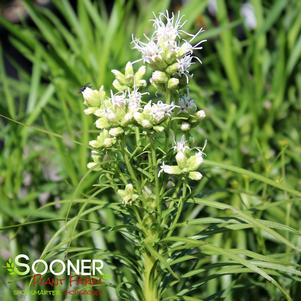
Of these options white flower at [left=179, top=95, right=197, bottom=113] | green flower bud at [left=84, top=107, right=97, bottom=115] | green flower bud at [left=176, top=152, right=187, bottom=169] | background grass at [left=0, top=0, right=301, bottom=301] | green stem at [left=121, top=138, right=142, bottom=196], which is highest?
background grass at [left=0, top=0, right=301, bottom=301]

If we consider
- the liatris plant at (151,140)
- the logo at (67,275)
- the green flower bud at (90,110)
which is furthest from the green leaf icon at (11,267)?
the green flower bud at (90,110)

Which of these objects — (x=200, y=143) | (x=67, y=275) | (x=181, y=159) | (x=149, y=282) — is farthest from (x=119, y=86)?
(x=200, y=143)

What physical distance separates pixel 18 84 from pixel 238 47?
0.59m

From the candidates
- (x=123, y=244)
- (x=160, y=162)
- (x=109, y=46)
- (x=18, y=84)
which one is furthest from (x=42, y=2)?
(x=160, y=162)

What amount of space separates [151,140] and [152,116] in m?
0.04

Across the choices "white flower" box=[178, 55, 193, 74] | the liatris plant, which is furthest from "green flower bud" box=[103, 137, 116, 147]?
"white flower" box=[178, 55, 193, 74]

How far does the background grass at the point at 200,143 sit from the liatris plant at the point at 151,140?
0.05m

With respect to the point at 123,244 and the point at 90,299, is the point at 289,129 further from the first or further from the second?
the point at 90,299

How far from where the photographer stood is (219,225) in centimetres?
82

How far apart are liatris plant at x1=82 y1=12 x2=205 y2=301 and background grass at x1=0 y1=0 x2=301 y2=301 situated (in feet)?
0.16

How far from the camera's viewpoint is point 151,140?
0.72 m

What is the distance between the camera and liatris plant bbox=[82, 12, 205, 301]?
2.33ft

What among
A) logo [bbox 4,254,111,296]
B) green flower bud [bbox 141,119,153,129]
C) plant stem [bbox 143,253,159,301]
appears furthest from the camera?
logo [bbox 4,254,111,296]

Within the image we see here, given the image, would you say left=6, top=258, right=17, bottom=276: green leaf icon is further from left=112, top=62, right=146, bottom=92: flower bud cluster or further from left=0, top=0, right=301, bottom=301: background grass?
left=112, top=62, right=146, bottom=92: flower bud cluster
